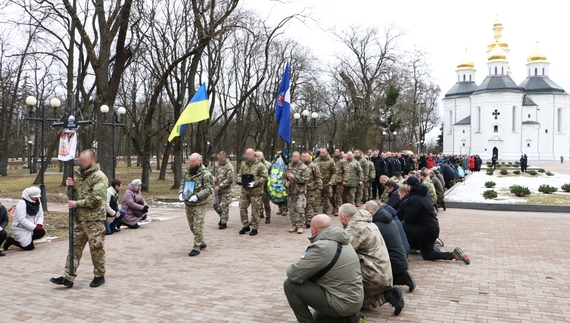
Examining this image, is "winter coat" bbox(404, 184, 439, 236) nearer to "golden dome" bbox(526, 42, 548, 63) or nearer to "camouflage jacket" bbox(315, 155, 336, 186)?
"camouflage jacket" bbox(315, 155, 336, 186)

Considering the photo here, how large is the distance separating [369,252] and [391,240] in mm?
868

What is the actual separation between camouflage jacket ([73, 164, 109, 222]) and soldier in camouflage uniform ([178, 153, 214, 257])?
2247 millimetres

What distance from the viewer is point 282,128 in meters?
13.0

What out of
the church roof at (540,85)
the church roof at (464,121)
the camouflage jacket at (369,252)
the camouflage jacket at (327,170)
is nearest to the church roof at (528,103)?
the church roof at (540,85)

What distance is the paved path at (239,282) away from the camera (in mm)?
5609

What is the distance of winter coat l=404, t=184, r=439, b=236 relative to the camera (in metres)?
8.07

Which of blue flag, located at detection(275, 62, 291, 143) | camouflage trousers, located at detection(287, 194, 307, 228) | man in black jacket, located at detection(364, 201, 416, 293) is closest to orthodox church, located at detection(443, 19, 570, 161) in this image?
blue flag, located at detection(275, 62, 291, 143)

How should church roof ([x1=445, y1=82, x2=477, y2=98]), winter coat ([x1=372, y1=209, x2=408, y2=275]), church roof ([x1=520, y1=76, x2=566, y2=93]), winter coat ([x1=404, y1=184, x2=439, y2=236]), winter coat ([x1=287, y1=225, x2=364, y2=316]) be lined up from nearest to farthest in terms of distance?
winter coat ([x1=287, y1=225, x2=364, y2=316]), winter coat ([x1=372, y1=209, x2=408, y2=275]), winter coat ([x1=404, y1=184, x2=439, y2=236]), church roof ([x1=520, y1=76, x2=566, y2=93]), church roof ([x1=445, y1=82, x2=477, y2=98])

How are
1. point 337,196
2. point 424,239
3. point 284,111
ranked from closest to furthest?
point 424,239
point 284,111
point 337,196

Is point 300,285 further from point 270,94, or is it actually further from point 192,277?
point 270,94

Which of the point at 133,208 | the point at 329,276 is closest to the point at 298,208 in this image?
the point at 133,208

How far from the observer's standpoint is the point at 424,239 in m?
8.19

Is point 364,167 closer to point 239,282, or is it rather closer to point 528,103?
point 239,282

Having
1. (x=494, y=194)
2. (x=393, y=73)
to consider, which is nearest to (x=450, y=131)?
(x=393, y=73)
